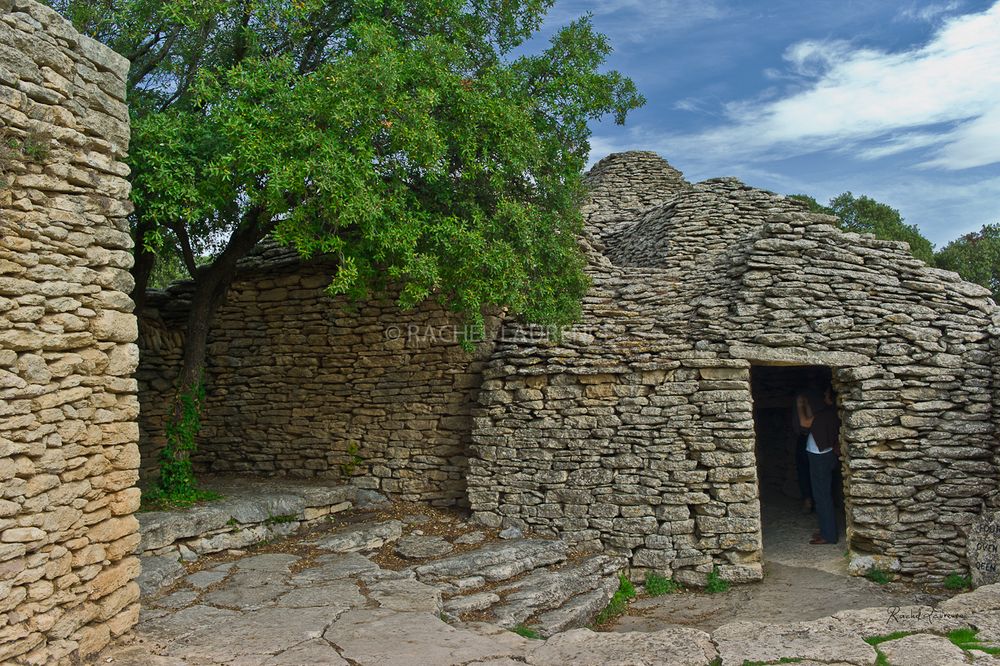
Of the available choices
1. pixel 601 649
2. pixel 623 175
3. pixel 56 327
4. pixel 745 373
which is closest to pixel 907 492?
pixel 745 373

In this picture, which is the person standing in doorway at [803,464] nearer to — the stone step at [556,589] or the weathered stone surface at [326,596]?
the stone step at [556,589]

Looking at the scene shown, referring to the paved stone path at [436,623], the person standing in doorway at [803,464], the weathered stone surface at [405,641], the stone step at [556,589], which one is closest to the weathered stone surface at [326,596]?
the paved stone path at [436,623]

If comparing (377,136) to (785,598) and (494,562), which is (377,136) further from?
(785,598)

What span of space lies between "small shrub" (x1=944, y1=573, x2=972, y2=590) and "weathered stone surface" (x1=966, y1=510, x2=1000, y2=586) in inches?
5.0

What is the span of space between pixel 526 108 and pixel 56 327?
19.4 ft

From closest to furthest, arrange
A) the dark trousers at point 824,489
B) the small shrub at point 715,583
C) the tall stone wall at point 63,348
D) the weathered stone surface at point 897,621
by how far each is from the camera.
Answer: the tall stone wall at point 63,348, the weathered stone surface at point 897,621, the small shrub at point 715,583, the dark trousers at point 824,489

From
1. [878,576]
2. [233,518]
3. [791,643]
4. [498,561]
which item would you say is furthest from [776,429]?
[233,518]

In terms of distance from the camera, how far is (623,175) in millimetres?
18797

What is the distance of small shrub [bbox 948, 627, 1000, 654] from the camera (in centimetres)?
449

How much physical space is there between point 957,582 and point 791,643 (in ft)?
14.5

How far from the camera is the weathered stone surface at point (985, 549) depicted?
24.9ft

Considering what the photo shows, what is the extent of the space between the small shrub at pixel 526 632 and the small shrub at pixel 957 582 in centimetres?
485

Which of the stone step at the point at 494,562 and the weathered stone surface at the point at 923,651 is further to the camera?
the stone step at the point at 494,562

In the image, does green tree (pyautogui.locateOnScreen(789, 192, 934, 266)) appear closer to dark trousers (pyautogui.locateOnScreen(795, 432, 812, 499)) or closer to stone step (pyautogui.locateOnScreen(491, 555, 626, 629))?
dark trousers (pyautogui.locateOnScreen(795, 432, 812, 499))
